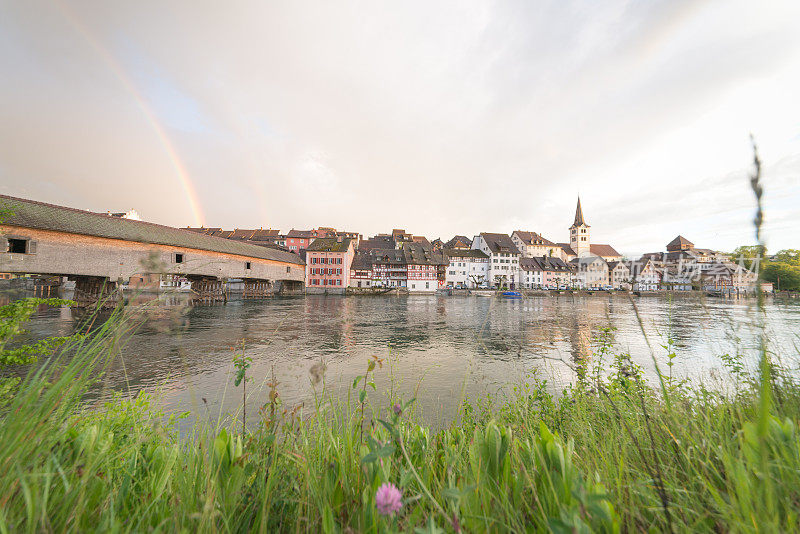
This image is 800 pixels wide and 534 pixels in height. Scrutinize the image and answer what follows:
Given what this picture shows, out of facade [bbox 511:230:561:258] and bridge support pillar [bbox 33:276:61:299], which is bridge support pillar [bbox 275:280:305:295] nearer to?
bridge support pillar [bbox 33:276:61:299]

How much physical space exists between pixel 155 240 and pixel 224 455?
30415 millimetres

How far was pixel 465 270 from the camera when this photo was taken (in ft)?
220

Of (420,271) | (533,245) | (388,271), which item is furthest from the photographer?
(533,245)

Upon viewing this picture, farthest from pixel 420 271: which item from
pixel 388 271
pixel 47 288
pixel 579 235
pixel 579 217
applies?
pixel 579 217

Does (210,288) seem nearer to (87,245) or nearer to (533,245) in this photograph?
(87,245)

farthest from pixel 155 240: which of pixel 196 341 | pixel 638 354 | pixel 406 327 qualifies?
pixel 638 354

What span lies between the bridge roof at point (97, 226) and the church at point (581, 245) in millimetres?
87529

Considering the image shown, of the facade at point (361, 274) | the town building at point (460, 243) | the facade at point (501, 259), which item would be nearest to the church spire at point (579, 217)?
the facade at point (501, 259)

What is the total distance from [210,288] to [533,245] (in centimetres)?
7466

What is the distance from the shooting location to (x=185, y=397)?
18.7 feet

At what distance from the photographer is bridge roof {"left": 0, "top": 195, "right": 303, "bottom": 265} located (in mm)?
19203

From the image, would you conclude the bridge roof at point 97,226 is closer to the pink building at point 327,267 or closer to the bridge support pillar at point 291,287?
the bridge support pillar at point 291,287

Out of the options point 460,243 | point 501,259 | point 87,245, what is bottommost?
point 87,245

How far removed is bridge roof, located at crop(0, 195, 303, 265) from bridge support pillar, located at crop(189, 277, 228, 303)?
5.74m
